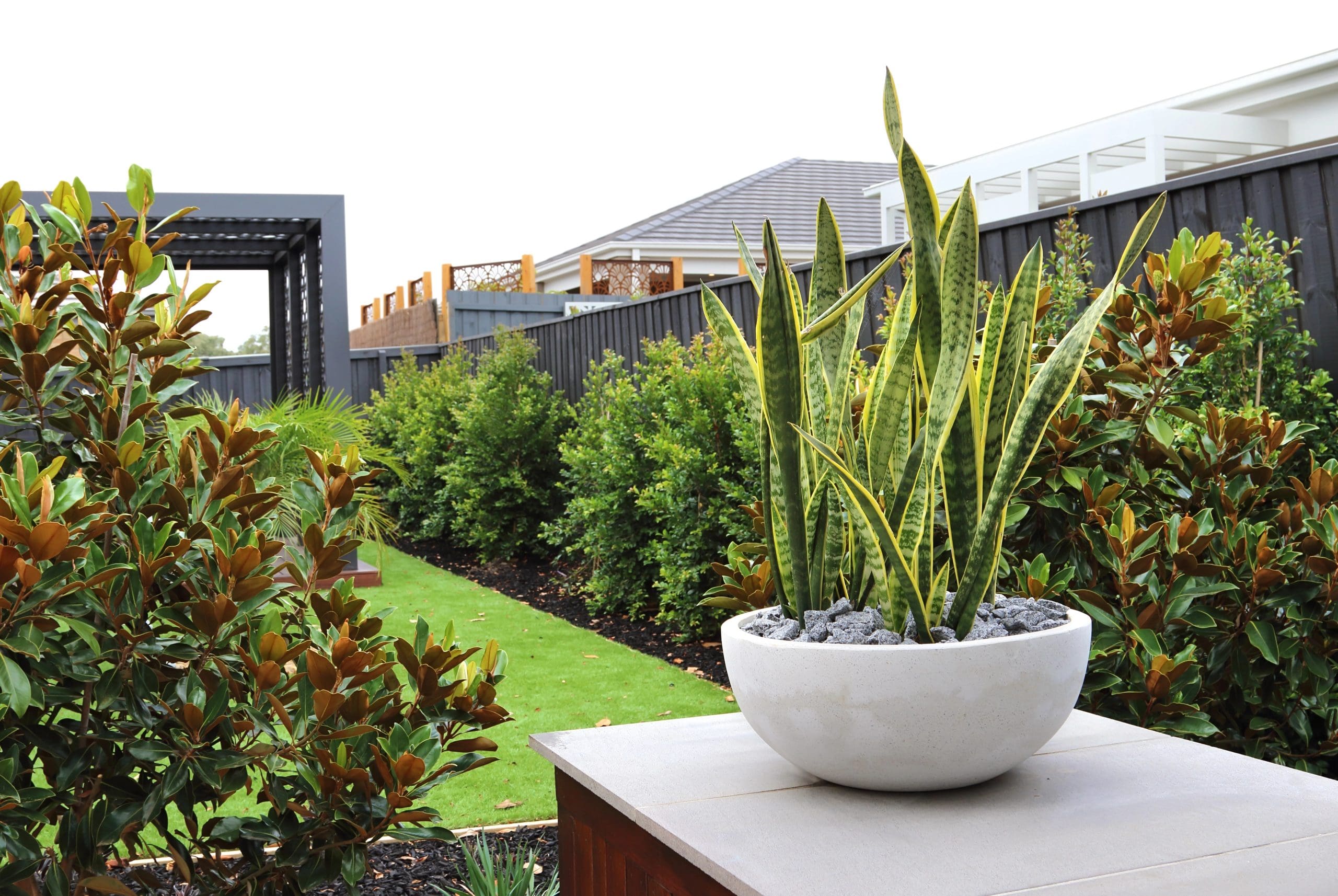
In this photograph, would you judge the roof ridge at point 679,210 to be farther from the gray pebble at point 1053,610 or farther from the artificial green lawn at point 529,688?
the gray pebble at point 1053,610

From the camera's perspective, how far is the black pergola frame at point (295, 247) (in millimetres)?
7801

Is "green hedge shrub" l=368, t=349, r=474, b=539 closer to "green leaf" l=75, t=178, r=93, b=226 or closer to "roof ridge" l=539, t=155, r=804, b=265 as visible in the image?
"green leaf" l=75, t=178, r=93, b=226

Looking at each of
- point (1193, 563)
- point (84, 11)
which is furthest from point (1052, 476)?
point (84, 11)

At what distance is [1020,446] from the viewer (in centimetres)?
132

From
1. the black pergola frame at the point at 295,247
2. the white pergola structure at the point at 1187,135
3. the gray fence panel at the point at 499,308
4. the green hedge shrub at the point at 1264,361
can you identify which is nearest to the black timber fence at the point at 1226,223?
the green hedge shrub at the point at 1264,361

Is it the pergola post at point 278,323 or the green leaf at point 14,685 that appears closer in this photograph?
the green leaf at point 14,685

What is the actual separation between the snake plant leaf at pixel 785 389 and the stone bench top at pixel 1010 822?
11.3 inches

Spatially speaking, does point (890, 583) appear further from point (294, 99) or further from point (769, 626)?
point (294, 99)

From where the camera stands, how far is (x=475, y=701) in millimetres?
1580

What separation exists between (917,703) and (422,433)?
8240 mm

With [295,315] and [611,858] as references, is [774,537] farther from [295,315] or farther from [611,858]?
[295,315]

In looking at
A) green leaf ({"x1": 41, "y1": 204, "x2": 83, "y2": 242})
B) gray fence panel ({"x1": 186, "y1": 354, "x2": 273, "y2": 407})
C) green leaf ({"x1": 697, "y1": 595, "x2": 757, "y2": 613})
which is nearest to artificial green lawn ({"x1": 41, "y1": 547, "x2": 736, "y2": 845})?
green leaf ({"x1": 697, "y1": 595, "x2": 757, "y2": 613})

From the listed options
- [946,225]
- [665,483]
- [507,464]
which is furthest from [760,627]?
[507,464]

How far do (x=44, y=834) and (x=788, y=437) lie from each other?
2.63 m
